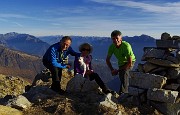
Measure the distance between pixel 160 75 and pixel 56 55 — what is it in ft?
18.6

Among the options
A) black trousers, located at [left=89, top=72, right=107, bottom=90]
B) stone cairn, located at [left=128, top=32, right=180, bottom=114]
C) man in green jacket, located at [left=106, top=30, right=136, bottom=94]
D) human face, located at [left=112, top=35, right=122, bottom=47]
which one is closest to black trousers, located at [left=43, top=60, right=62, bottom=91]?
black trousers, located at [left=89, top=72, right=107, bottom=90]

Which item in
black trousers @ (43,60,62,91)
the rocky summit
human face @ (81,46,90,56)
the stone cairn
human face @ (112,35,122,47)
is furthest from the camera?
human face @ (81,46,90,56)

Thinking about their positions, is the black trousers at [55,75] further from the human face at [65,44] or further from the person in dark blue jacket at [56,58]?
the human face at [65,44]

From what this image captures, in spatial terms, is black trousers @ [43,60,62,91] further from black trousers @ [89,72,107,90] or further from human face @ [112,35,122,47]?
human face @ [112,35,122,47]

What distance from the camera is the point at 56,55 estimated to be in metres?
17.5

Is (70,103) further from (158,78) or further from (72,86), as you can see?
(158,78)

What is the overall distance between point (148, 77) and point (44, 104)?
Result: 17.2 feet

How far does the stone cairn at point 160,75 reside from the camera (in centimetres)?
1512

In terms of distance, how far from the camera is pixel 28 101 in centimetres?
1551

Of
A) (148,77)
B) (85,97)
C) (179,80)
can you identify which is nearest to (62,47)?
(85,97)

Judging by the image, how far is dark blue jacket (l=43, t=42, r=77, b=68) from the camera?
679 inches

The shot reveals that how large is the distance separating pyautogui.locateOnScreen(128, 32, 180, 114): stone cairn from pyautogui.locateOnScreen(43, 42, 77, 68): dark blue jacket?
12.8 feet

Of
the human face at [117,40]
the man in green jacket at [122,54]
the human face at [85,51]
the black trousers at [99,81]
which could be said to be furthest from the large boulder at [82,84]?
the human face at [117,40]

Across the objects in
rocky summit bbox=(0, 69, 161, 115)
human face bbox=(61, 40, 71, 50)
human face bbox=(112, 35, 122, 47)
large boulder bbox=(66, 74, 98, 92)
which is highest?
human face bbox=(112, 35, 122, 47)
